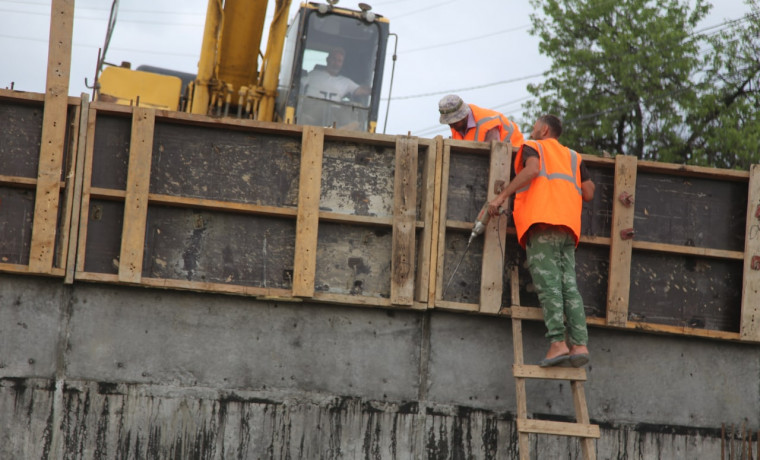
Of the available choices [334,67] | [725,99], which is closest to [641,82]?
[725,99]

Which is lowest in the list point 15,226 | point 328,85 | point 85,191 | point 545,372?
point 545,372

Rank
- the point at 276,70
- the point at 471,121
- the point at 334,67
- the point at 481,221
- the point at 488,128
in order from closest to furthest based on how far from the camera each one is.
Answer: the point at 481,221 → the point at 488,128 → the point at 471,121 → the point at 276,70 → the point at 334,67

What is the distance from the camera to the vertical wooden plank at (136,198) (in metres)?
6.75

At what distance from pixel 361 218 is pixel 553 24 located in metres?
25.6

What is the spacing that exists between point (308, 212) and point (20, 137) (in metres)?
2.29

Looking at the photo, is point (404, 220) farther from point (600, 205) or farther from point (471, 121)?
point (600, 205)

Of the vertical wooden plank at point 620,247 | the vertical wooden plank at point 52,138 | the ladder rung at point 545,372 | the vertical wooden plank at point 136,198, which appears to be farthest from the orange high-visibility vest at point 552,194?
the vertical wooden plank at point 52,138

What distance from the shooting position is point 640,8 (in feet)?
97.2

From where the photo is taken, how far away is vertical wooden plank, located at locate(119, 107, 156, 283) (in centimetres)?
675

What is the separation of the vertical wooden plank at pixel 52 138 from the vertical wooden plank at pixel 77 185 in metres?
0.11

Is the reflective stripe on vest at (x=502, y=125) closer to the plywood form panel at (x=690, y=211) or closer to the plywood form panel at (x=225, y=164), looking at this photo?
the plywood form panel at (x=690, y=211)

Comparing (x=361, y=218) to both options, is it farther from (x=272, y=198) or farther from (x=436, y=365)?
(x=436, y=365)

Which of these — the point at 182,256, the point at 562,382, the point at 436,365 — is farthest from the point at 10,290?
the point at 562,382

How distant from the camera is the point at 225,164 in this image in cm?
708
